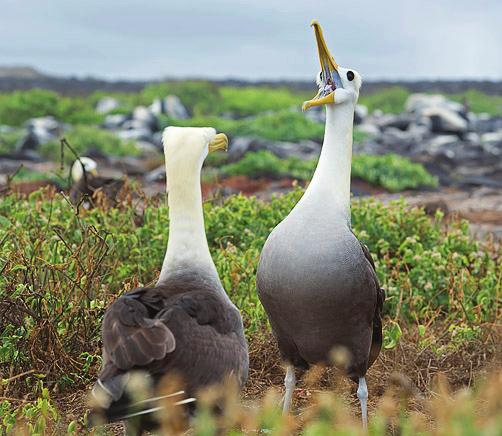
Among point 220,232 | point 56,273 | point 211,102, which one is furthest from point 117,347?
point 211,102

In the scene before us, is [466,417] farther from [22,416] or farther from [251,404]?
[251,404]

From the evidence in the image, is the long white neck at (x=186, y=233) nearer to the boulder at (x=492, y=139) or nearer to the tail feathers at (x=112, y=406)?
the tail feathers at (x=112, y=406)

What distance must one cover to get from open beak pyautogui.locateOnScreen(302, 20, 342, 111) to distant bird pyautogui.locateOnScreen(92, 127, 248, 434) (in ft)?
2.54

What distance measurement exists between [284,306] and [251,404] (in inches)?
29.1

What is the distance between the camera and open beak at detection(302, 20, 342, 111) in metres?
4.65

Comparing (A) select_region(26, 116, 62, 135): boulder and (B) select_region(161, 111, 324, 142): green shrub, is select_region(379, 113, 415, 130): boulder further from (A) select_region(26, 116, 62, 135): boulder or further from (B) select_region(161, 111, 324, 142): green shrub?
(A) select_region(26, 116, 62, 135): boulder

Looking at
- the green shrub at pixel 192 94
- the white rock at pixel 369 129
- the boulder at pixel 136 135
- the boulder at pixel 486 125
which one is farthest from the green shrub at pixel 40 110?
the boulder at pixel 486 125

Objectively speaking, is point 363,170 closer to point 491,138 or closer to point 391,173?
point 391,173

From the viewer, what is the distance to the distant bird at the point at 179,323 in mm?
3232

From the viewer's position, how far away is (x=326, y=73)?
478 centimetres

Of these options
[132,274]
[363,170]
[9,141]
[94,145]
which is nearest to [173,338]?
[132,274]

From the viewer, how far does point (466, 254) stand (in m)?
7.41

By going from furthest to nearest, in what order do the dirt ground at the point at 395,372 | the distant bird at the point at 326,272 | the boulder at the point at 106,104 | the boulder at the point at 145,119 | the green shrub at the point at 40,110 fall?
the boulder at the point at 106,104, the green shrub at the point at 40,110, the boulder at the point at 145,119, the dirt ground at the point at 395,372, the distant bird at the point at 326,272

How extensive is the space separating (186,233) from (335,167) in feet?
3.27
